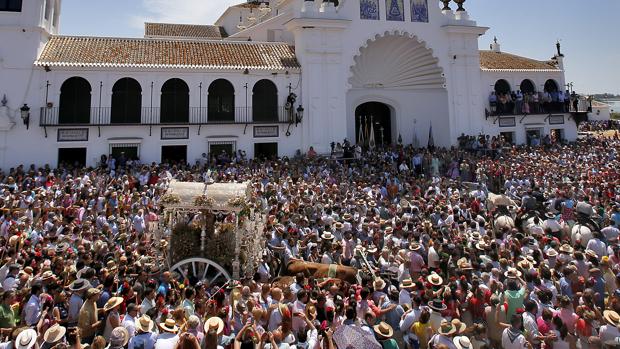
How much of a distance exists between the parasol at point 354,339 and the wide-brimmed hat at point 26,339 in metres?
3.85

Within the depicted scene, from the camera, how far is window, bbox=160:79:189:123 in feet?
72.6

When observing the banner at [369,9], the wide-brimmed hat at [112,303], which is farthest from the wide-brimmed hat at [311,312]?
the banner at [369,9]

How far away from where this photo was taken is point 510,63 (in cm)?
2931

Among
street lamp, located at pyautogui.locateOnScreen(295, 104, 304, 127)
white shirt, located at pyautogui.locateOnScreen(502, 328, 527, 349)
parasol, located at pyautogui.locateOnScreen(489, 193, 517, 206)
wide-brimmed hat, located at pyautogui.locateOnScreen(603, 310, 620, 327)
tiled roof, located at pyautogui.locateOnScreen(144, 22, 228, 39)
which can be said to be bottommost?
white shirt, located at pyautogui.locateOnScreen(502, 328, 527, 349)

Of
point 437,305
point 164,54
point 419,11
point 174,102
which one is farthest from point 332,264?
point 419,11

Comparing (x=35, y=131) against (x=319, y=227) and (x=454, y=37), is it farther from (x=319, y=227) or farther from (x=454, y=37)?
(x=454, y=37)

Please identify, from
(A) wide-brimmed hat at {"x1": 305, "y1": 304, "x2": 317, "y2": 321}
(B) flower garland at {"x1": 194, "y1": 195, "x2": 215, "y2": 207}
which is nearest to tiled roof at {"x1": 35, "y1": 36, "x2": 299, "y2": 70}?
(B) flower garland at {"x1": 194, "y1": 195, "x2": 215, "y2": 207}

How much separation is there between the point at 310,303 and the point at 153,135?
58.1 ft

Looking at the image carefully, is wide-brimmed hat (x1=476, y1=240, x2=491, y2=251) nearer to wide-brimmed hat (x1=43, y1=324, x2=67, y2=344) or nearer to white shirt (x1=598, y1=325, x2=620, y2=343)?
white shirt (x1=598, y1=325, x2=620, y2=343)

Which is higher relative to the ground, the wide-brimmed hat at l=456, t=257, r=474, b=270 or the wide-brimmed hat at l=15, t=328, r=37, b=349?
the wide-brimmed hat at l=456, t=257, r=474, b=270

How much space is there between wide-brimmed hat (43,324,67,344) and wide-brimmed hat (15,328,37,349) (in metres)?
0.26

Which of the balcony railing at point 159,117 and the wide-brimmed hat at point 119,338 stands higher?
the balcony railing at point 159,117

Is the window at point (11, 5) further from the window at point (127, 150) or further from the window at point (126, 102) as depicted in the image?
the window at point (127, 150)

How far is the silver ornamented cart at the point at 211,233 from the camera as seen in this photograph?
30.4 ft
